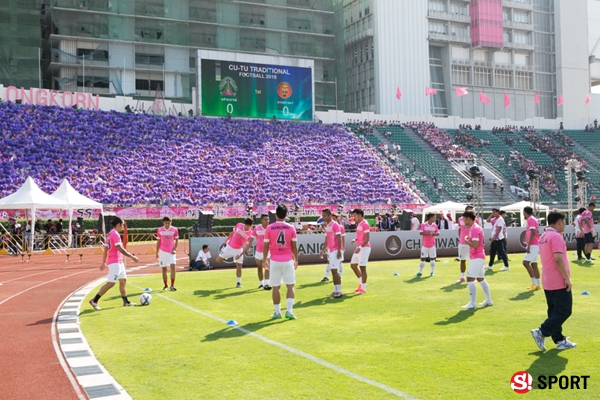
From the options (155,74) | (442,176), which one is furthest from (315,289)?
(155,74)

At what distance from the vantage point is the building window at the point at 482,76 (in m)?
Answer: 84.4

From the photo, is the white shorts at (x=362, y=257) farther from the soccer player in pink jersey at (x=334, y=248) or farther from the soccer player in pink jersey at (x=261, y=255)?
the soccer player in pink jersey at (x=261, y=255)

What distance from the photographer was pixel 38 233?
36.3m

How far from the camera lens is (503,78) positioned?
8681 centimetres

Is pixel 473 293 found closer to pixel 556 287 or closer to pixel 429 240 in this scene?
pixel 556 287

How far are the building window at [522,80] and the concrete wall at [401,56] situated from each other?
53.0 feet

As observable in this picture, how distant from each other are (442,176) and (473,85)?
29459 mm

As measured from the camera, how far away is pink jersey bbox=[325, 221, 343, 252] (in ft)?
54.1

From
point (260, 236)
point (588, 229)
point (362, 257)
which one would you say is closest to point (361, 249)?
point (362, 257)

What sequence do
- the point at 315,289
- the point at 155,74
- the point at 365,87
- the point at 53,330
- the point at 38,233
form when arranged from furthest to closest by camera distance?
1. the point at 365,87
2. the point at 155,74
3. the point at 38,233
4. the point at 315,289
5. the point at 53,330

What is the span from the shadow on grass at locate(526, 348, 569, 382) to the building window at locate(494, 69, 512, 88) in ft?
271

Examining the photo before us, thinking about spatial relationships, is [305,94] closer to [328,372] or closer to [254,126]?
[254,126]

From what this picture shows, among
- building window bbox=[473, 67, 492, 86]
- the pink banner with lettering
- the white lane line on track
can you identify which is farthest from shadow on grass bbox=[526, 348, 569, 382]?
building window bbox=[473, 67, 492, 86]

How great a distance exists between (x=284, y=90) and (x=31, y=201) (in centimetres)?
3540
